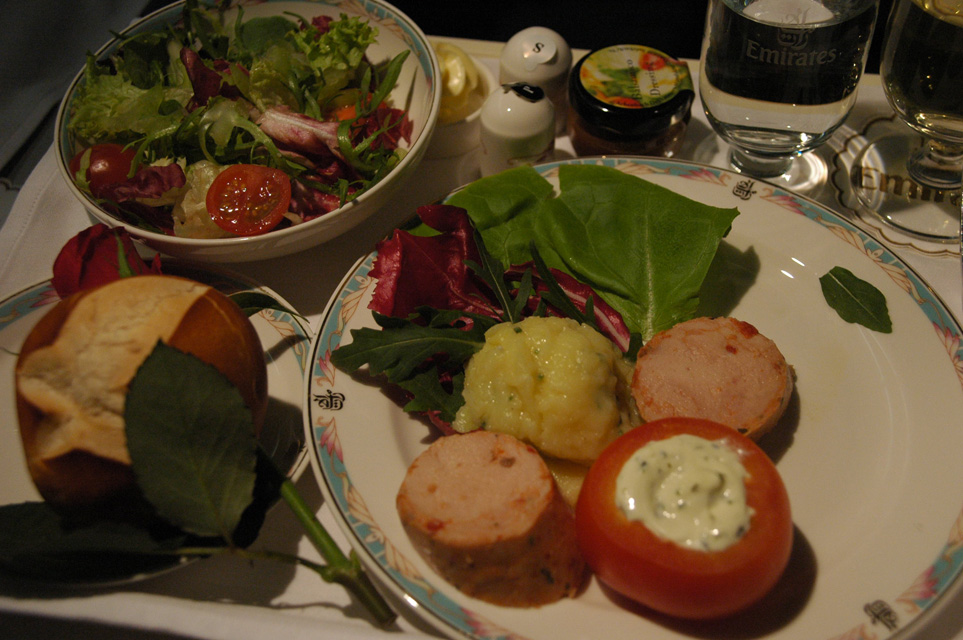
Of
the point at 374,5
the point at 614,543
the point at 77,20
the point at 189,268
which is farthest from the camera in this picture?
the point at 77,20

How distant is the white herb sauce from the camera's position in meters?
1.10

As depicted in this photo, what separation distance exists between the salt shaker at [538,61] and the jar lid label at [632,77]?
0.31 ft

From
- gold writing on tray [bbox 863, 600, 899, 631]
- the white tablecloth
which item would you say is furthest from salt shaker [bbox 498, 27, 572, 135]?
gold writing on tray [bbox 863, 600, 899, 631]

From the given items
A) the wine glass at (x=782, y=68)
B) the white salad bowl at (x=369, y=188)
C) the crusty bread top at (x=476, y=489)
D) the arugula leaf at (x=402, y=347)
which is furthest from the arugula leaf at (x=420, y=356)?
the wine glass at (x=782, y=68)

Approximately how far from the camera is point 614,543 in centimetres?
113

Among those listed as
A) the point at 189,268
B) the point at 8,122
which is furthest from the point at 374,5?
the point at 8,122

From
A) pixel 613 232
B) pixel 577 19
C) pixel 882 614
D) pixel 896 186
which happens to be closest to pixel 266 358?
pixel 613 232

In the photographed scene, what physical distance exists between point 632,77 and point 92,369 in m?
1.81

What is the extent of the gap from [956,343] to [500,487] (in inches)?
42.8

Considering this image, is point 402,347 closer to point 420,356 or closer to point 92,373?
point 420,356

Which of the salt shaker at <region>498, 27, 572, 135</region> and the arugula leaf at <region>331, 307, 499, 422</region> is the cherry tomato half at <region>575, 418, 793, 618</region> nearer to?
the arugula leaf at <region>331, 307, 499, 422</region>

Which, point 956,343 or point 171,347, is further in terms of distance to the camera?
point 956,343

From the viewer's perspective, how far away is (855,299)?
1583 mm

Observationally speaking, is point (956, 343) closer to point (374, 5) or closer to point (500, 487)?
point (500, 487)
